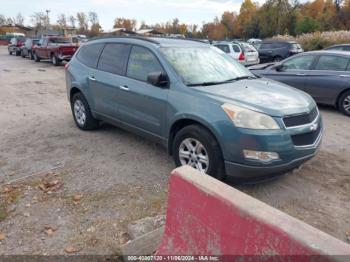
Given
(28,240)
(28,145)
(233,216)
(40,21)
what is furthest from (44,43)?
(40,21)

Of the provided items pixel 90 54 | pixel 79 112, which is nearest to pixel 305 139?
pixel 90 54

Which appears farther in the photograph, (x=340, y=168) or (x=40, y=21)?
(x=40, y=21)

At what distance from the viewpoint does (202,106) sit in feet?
13.0

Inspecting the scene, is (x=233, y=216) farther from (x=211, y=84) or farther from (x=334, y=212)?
(x=211, y=84)

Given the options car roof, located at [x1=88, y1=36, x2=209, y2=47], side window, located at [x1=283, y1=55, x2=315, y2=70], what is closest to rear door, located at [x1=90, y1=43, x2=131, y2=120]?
car roof, located at [x1=88, y1=36, x2=209, y2=47]

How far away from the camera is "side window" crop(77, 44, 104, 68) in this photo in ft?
19.5

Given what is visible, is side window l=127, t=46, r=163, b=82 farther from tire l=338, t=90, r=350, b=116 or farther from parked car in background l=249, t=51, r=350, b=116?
tire l=338, t=90, r=350, b=116

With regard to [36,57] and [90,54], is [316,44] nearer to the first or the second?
[36,57]

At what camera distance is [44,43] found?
2220 cm

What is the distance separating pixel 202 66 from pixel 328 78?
A: 15.4 feet

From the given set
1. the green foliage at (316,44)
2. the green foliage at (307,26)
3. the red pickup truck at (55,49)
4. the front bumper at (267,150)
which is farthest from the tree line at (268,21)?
the front bumper at (267,150)

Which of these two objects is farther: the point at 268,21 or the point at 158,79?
the point at 268,21

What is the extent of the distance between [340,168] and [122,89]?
10.9ft

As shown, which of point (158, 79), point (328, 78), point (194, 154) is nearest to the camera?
point (194, 154)
